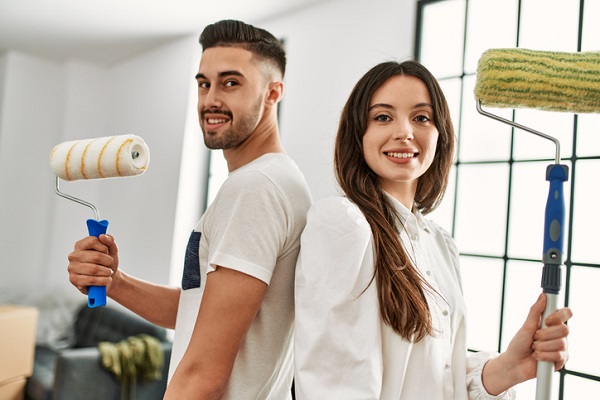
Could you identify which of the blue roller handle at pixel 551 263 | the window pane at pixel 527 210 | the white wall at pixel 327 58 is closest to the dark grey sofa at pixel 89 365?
the white wall at pixel 327 58

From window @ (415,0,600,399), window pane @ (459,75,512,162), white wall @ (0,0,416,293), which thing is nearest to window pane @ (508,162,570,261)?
window @ (415,0,600,399)

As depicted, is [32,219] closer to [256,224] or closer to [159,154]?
[159,154]

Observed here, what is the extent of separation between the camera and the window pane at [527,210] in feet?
8.65

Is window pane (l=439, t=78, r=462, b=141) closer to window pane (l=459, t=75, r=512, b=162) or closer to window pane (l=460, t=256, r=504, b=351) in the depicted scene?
window pane (l=459, t=75, r=512, b=162)

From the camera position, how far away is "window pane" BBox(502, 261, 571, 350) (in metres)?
2.64

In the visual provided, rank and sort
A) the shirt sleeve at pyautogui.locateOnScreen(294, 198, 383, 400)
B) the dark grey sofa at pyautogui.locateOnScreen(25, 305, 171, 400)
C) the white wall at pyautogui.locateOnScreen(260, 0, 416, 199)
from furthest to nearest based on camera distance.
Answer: the dark grey sofa at pyautogui.locateOnScreen(25, 305, 171, 400) → the white wall at pyautogui.locateOnScreen(260, 0, 416, 199) → the shirt sleeve at pyautogui.locateOnScreen(294, 198, 383, 400)

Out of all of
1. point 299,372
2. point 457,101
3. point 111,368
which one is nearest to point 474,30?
point 457,101

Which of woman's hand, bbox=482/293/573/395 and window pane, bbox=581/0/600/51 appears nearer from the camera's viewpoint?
woman's hand, bbox=482/293/573/395

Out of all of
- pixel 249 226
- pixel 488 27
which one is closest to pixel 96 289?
pixel 249 226

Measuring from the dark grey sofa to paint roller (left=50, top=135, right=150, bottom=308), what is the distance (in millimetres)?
2394

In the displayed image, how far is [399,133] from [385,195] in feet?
0.39

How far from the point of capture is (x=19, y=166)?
5.48 metres

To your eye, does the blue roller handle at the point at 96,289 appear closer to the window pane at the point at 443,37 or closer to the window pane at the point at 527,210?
the window pane at the point at 527,210

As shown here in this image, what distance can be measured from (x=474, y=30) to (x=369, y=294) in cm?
237
